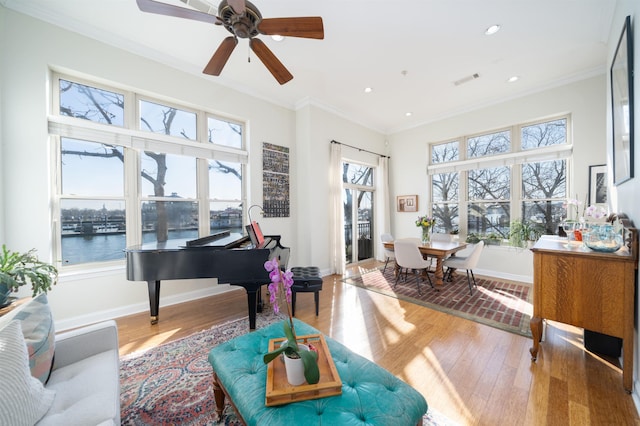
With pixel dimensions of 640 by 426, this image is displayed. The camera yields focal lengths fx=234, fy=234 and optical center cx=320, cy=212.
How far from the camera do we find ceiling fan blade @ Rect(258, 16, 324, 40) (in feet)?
5.77

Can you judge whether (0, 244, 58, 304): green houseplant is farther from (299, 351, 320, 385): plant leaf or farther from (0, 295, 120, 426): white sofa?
(299, 351, 320, 385): plant leaf

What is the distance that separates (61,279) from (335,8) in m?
4.18

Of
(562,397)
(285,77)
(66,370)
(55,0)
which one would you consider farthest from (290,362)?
(55,0)

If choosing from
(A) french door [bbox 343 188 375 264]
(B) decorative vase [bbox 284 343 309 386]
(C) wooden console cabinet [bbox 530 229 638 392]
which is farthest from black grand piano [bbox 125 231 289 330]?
(A) french door [bbox 343 188 375 264]

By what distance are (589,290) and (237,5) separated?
333cm

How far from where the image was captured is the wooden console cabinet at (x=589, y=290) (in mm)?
1640

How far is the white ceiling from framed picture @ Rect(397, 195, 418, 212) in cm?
225

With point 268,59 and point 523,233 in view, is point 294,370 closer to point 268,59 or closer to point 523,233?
point 268,59

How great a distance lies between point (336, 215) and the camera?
484 cm

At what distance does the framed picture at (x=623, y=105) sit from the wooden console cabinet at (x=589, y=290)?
67 centimetres

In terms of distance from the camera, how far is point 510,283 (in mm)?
4047

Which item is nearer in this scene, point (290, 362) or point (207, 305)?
point (290, 362)

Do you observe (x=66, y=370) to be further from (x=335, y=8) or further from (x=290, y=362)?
(x=335, y=8)

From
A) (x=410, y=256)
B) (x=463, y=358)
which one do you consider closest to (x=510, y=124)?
(x=410, y=256)
